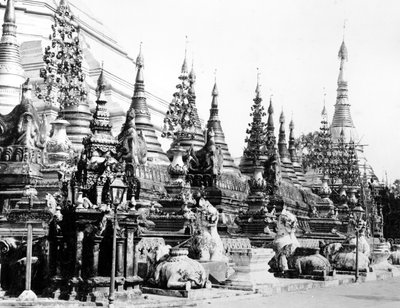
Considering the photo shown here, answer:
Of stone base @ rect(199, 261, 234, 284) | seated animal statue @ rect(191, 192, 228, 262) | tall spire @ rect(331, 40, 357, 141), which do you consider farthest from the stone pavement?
tall spire @ rect(331, 40, 357, 141)

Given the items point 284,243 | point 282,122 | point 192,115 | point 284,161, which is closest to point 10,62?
point 192,115

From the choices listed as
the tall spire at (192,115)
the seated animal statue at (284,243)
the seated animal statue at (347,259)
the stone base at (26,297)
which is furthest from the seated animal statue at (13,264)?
the tall spire at (192,115)

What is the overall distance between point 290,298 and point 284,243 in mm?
6826

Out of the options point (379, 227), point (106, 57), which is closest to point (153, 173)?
point (106, 57)

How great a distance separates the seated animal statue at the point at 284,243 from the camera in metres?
22.0

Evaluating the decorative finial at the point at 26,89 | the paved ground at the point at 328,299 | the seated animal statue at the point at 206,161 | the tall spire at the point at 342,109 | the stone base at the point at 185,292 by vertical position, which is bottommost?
the paved ground at the point at 328,299

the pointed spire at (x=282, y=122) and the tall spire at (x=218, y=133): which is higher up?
the pointed spire at (x=282, y=122)

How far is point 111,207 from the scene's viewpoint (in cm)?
1471

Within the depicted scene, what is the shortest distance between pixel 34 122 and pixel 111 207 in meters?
10.7

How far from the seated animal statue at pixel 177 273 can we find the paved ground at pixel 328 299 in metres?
0.95

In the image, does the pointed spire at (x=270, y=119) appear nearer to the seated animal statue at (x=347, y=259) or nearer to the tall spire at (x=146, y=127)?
the tall spire at (x=146, y=127)

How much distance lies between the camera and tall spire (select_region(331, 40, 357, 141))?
294 feet

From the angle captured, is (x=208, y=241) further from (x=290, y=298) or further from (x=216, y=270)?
(x=290, y=298)

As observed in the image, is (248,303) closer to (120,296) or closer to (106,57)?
(120,296)
